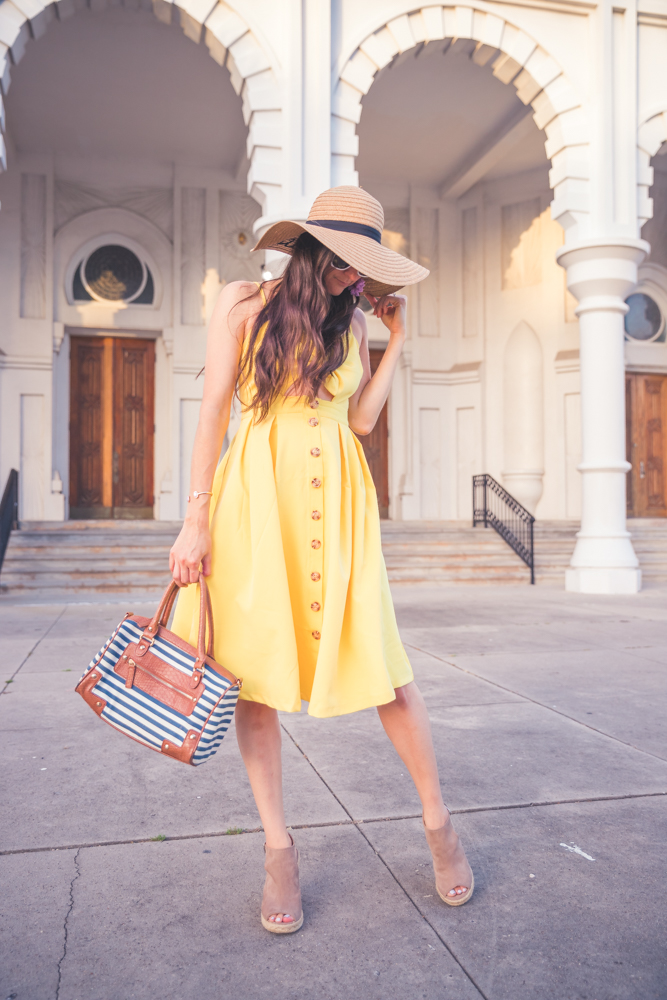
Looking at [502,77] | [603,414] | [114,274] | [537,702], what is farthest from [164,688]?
[114,274]

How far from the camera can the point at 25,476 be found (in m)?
13.2

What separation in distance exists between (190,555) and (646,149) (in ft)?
32.8

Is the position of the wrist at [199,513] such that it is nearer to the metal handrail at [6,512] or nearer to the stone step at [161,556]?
the stone step at [161,556]

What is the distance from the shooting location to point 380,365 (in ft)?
7.28

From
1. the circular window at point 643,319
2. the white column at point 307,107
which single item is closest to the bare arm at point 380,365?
the white column at point 307,107

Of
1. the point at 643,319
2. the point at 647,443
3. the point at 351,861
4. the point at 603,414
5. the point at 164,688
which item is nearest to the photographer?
the point at 164,688

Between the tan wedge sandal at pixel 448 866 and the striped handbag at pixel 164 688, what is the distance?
63 centimetres

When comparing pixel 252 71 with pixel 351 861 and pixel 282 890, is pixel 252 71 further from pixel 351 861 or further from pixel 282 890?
pixel 282 890

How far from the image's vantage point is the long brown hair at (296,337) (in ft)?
6.46

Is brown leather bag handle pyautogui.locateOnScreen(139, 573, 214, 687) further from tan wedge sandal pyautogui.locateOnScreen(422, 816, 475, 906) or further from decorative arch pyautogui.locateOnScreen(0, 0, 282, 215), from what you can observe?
decorative arch pyautogui.locateOnScreen(0, 0, 282, 215)

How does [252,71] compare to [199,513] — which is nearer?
[199,513]

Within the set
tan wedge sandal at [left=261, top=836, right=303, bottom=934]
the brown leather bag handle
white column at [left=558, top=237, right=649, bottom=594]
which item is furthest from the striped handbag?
white column at [left=558, top=237, right=649, bottom=594]

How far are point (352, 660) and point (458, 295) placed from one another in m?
14.6

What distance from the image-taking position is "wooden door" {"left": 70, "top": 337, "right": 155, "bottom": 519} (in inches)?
551
